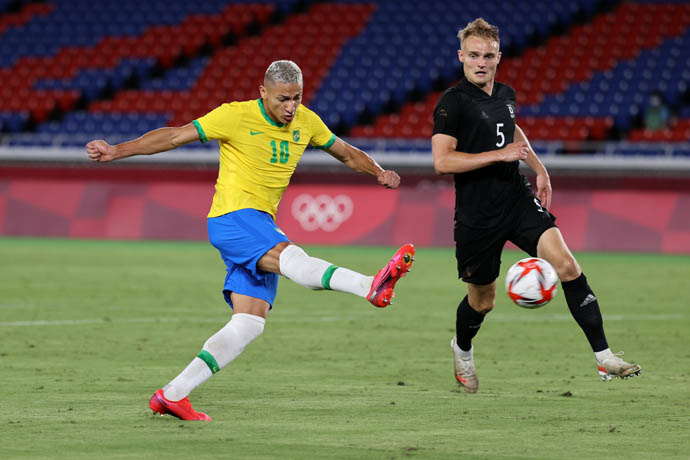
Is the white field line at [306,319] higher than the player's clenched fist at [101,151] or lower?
lower

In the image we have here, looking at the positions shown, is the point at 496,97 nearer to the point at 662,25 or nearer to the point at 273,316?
the point at 273,316

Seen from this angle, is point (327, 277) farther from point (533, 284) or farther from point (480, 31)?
point (480, 31)

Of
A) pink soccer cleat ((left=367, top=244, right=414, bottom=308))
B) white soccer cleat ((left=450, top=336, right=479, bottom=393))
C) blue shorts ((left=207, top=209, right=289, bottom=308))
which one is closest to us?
pink soccer cleat ((left=367, top=244, right=414, bottom=308))

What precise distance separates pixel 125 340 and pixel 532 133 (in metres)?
16.7

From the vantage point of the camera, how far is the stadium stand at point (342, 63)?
1053 inches

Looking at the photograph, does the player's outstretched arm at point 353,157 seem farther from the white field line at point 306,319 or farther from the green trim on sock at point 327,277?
the white field line at point 306,319

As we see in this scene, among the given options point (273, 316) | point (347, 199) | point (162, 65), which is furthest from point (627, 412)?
point (162, 65)

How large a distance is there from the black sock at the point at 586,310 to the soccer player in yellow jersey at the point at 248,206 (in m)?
1.67

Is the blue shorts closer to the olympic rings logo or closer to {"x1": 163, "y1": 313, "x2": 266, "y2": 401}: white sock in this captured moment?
{"x1": 163, "y1": 313, "x2": 266, "y2": 401}: white sock

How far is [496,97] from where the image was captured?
25.1 ft

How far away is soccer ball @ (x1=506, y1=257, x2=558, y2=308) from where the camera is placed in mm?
7125

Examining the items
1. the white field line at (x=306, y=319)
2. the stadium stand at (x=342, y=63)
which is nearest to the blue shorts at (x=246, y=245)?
the white field line at (x=306, y=319)

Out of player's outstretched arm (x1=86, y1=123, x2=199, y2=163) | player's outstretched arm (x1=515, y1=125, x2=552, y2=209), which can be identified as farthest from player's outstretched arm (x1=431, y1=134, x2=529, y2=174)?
player's outstretched arm (x1=86, y1=123, x2=199, y2=163)

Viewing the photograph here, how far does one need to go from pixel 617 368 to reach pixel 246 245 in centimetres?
230
